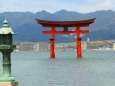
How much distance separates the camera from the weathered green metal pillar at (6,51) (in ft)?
31.4

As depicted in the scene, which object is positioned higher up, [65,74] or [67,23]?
[67,23]

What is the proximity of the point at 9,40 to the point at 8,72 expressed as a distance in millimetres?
703

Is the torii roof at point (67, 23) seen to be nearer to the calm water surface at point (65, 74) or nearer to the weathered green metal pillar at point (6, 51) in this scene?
the calm water surface at point (65, 74)

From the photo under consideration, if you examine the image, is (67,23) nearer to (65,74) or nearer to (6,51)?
(65,74)

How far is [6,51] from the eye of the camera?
31.6ft

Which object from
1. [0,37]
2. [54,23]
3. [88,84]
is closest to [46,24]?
[54,23]

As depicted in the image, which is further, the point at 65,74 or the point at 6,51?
the point at 65,74

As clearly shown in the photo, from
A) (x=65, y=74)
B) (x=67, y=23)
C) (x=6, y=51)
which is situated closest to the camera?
(x=6, y=51)

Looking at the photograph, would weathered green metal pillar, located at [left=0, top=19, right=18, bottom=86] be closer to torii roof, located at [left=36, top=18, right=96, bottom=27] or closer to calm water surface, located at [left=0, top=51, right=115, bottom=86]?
calm water surface, located at [left=0, top=51, right=115, bottom=86]

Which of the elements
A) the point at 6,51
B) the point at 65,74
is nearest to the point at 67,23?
the point at 65,74

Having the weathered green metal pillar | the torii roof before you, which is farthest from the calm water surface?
the weathered green metal pillar

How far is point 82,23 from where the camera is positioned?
74.4m

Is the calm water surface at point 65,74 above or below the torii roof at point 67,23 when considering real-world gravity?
below

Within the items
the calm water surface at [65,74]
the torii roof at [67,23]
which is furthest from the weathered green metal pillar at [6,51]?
the torii roof at [67,23]
